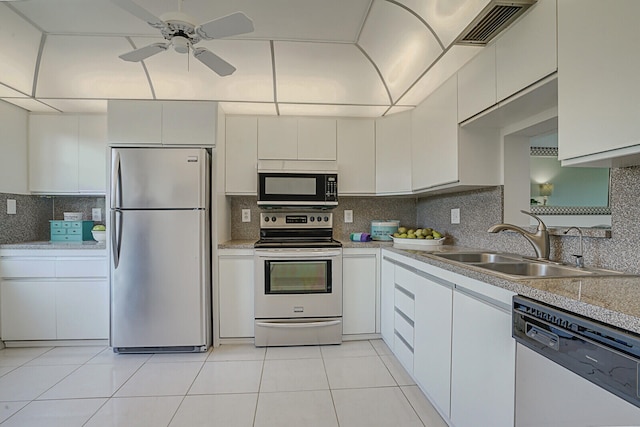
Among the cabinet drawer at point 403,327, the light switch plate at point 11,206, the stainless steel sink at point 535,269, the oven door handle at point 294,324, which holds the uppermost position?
the light switch plate at point 11,206

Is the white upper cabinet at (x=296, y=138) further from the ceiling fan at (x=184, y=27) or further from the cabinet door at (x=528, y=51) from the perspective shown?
the cabinet door at (x=528, y=51)

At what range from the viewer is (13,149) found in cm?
279

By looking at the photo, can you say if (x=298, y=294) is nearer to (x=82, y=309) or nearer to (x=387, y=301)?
(x=387, y=301)

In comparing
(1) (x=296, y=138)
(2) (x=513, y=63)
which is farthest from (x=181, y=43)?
(2) (x=513, y=63)

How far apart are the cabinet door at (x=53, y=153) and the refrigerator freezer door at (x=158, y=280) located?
3.35ft

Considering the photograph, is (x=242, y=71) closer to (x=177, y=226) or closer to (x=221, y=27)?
(x=221, y=27)

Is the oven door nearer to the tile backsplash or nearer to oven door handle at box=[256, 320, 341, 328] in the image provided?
oven door handle at box=[256, 320, 341, 328]

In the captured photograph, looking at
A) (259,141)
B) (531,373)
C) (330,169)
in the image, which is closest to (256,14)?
(259,141)

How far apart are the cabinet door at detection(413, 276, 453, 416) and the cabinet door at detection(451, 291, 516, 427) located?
0.07m

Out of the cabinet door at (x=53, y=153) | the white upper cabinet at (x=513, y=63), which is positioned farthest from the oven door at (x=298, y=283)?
the cabinet door at (x=53, y=153)

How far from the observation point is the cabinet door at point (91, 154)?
2971 millimetres

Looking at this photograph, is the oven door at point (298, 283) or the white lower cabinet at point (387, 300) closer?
the white lower cabinet at point (387, 300)

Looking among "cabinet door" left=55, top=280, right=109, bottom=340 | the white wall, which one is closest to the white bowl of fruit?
"cabinet door" left=55, top=280, right=109, bottom=340

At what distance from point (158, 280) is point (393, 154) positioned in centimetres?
240
